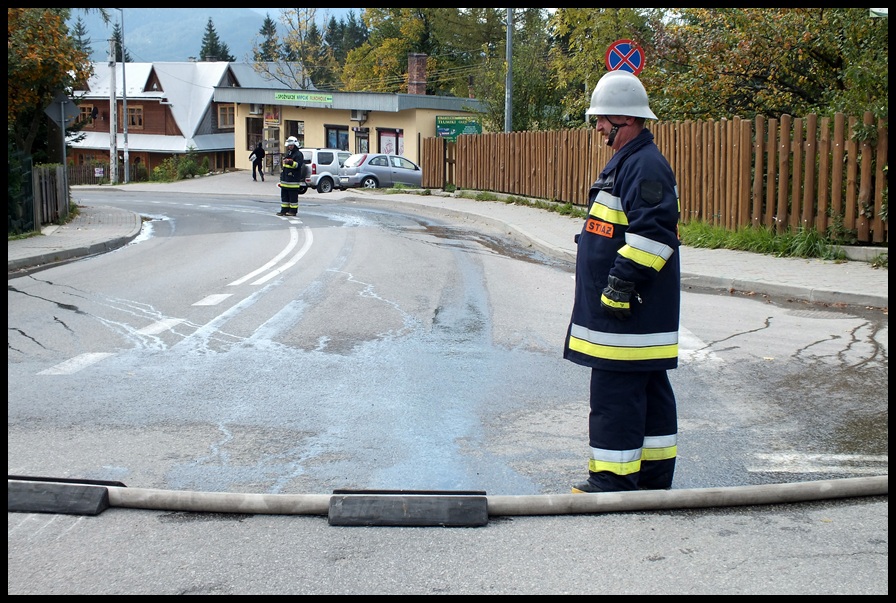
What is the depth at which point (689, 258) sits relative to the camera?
14.4 meters

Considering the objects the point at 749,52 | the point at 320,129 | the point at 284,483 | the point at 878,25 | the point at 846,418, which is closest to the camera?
the point at 284,483

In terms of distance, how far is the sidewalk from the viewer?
11242 mm

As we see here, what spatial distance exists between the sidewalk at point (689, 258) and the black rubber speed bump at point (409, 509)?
7598 mm

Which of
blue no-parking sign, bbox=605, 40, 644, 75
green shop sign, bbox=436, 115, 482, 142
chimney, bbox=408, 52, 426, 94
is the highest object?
chimney, bbox=408, 52, 426, 94

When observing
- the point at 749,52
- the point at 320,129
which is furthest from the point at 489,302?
the point at 320,129

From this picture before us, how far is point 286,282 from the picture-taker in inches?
475

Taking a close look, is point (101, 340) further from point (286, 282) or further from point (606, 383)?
point (606, 383)

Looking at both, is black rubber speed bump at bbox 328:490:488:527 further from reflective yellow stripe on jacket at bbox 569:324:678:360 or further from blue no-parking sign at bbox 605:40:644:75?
blue no-parking sign at bbox 605:40:644:75

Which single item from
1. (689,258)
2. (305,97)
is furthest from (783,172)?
(305,97)

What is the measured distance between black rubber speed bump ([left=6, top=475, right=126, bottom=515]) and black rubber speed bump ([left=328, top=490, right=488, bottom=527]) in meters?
1.05

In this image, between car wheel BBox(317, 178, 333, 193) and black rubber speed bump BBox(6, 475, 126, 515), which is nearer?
black rubber speed bump BBox(6, 475, 126, 515)

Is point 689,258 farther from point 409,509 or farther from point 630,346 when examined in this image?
point 409,509

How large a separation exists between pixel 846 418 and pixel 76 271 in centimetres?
1084

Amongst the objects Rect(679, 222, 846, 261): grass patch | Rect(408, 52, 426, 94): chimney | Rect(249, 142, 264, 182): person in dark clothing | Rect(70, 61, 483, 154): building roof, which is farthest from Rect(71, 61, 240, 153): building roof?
Rect(679, 222, 846, 261): grass patch
